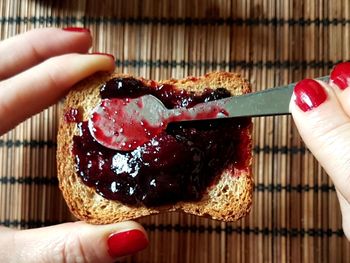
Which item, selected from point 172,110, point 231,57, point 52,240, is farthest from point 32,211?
point 231,57

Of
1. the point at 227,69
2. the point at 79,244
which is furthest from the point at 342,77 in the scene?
the point at 79,244

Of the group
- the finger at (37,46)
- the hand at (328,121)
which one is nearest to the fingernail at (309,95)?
the hand at (328,121)

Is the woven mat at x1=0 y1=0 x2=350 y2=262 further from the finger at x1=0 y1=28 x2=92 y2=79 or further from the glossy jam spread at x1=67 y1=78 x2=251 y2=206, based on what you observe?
the glossy jam spread at x1=67 y1=78 x2=251 y2=206

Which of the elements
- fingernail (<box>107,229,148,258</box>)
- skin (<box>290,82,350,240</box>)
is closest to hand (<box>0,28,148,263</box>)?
fingernail (<box>107,229,148,258</box>)

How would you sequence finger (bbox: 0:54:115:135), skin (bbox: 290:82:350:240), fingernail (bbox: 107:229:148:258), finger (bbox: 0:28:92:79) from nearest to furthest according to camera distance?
skin (bbox: 290:82:350:240) → fingernail (bbox: 107:229:148:258) → finger (bbox: 0:54:115:135) → finger (bbox: 0:28:92:79)

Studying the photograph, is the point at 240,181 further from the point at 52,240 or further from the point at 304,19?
the point at 304,19

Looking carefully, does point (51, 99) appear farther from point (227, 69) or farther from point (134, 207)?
point (227, 69)
